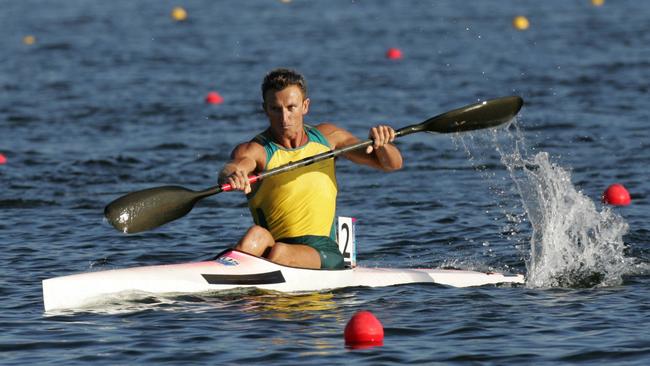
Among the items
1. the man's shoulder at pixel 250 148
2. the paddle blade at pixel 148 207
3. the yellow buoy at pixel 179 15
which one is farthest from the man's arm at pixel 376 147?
the yellow buoy at pixel 179 15

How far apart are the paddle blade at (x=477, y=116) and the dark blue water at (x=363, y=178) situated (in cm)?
33

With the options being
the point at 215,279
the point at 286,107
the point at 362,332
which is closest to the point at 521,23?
the point at 286,107

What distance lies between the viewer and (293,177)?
9016 mm

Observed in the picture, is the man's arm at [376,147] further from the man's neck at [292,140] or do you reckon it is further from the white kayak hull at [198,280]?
the white kayak hull at [198,280]

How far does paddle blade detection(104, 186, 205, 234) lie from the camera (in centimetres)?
879

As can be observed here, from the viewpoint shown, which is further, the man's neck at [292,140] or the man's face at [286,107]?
the man's neck at [292,140]

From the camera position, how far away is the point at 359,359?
7.25 metres

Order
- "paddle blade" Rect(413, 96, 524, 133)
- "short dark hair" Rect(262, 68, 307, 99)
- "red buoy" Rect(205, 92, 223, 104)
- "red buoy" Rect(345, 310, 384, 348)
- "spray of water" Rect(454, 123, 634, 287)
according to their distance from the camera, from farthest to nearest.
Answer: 1. "red buoy" Rect(205, 92, 223, 104)
2. "paddle blade" Rect(413, 96, 524, 133)
3. "spray of water" Rect(454, 123, 634, 287)
4. "short dark hair" Rect(262, 68, 307, 99)
5. "red buoy" Rect(345, 310, 384, 348)

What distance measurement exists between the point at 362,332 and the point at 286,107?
74.4 inches

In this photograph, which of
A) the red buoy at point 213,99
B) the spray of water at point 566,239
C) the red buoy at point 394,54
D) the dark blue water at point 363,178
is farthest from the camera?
the red buoy at point 394,54

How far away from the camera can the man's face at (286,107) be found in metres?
8.70

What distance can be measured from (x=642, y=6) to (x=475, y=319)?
28.5m

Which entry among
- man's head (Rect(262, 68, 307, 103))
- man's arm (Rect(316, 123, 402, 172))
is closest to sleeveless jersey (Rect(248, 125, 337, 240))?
man's arm (Rect(316, 123, 402, 172))

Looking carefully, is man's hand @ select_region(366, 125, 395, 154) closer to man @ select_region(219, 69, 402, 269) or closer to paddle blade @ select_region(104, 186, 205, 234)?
man @ select_region(219, 69, 402, 269)
